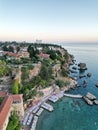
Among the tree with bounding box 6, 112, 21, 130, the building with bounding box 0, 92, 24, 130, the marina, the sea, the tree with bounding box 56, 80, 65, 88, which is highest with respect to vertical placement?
the building with bounding box 0, 92, 24, 130

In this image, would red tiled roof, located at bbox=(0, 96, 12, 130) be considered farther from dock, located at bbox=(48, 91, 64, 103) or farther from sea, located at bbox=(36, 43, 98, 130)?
dock, located at bbox=(48, 91, 64, 103)

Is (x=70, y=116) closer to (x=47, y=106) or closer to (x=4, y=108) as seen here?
(x=47, y=106)

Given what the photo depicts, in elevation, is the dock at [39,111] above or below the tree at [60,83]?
below

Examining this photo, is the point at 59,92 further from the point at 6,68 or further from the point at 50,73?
the point at 6,68

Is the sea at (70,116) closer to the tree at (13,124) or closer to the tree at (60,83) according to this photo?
the tree at (13,124)

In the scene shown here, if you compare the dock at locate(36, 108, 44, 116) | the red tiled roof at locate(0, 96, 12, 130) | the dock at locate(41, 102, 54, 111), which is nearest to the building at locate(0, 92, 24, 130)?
the red tiled roof at locate(0, 96, 12, 130)

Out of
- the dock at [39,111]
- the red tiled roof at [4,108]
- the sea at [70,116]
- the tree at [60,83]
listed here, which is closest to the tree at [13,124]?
the red tiled roof at [4,108]

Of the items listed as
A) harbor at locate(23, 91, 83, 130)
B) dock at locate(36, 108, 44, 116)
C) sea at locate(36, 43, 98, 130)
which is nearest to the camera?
harbor at locate(23, 91, 83, 130)

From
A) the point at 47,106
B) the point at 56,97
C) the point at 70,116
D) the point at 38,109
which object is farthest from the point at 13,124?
the point at 56,97

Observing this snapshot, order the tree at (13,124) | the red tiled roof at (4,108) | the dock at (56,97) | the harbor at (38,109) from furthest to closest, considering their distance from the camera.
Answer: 1. the dock at (56,97)
2. the harbor at (38,109)
3. the tree at (13,124)
4. the red tiled roof at (4,108)

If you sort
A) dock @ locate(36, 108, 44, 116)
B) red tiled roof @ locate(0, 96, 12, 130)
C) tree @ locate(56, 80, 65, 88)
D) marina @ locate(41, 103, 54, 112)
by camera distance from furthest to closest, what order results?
tree @ locate(56, 80, 65, 88)
marina @ locate(41, 103, 54, 112)
dock @ locate(36, 108, 44, 116)
red tiled roof @ locate(0, 96, 12, 130)

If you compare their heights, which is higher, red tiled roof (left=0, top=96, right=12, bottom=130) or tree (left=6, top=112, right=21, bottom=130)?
red tiled roof (left=0, top=96, right=12, bottom=130)

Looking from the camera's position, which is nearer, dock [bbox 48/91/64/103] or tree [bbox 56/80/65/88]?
dock [bbox 48/91/64/103]
